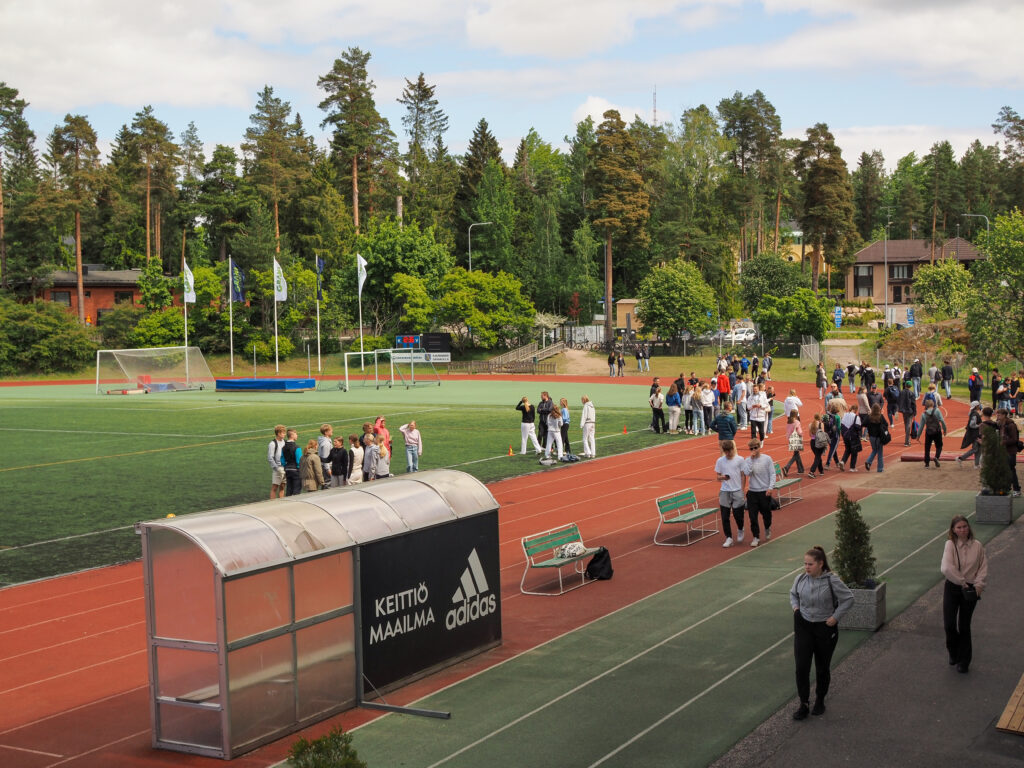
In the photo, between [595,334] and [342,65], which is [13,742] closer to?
[595,334]

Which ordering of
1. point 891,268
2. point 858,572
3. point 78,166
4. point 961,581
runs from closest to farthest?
point 961,581
point 858,572
point 78,166
point 891,268

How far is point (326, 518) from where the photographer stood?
1026 cm

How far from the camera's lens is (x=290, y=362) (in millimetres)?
82000

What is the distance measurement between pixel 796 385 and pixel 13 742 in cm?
5072

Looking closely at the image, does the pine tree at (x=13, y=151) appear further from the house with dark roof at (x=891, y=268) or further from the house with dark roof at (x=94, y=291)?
the house with dark roof at (x=891, y=268)

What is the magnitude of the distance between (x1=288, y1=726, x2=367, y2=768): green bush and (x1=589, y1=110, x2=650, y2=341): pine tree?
75.1 meters

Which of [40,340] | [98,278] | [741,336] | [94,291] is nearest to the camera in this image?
[741,336]

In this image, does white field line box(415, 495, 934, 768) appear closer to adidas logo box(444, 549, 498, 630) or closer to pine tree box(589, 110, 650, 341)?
adidas logo box(444, 549, 498, 630)

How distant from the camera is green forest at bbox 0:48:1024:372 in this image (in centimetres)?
7944

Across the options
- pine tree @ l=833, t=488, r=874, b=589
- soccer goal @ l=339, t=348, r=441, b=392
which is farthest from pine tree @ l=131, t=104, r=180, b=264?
pine tree @ l=833, t=488, r=874, b=589

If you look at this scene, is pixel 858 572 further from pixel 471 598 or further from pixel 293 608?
pixel 293 608

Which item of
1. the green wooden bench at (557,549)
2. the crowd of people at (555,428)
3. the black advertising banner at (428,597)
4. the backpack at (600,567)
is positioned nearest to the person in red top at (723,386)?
the crowd of people at (555,428)

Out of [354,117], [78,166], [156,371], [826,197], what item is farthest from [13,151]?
[826,197]

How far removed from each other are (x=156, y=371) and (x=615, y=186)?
39297mm
